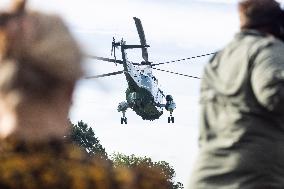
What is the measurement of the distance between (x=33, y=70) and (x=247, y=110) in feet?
5.75

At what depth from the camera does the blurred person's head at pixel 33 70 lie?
2.10m

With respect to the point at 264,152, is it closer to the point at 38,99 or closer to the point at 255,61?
the point at 255,61

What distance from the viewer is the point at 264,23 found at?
400 centimetres

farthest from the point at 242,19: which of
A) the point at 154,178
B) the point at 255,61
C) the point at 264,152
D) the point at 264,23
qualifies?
the point at 154,178

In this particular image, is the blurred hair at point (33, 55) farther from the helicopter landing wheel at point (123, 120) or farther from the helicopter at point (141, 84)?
the helicopter landing wheel at point (123, 120)

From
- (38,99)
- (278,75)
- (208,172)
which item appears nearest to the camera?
(38,99)

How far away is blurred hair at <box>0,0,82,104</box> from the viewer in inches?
82.5

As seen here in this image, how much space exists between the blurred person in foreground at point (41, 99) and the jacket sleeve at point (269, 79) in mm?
1506

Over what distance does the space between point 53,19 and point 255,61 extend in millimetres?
1692

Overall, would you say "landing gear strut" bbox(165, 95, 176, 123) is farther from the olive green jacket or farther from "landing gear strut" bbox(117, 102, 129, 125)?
the olive green jacket

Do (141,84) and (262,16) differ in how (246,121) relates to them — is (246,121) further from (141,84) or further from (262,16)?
(141,84)

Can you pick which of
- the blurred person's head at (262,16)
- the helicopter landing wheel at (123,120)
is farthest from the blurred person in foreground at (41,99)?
the helicopter landing wheel at (123,120)

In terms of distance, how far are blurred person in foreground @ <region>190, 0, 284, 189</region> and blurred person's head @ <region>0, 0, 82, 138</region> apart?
160 centimetres

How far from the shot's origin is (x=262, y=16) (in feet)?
13.1
